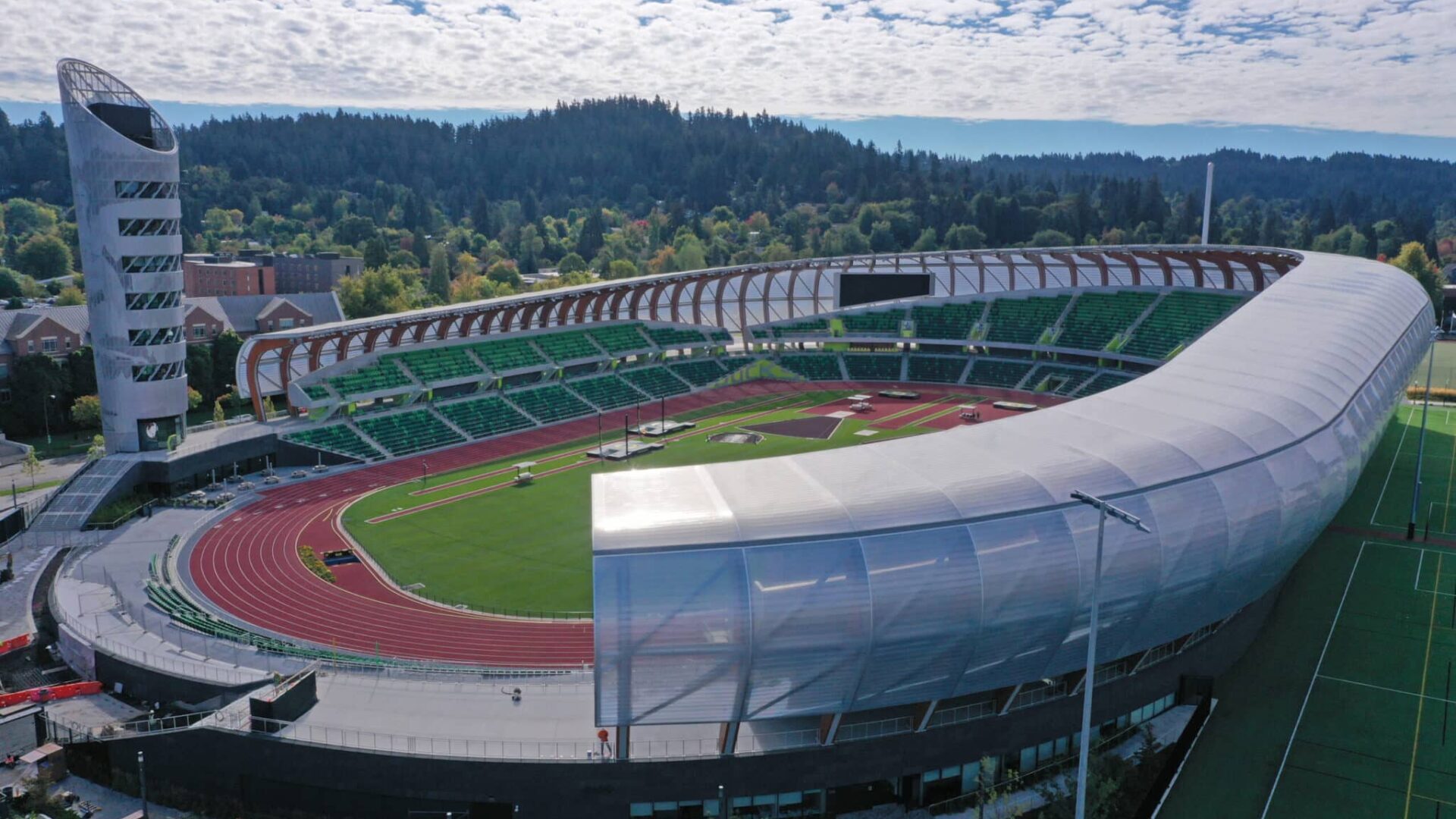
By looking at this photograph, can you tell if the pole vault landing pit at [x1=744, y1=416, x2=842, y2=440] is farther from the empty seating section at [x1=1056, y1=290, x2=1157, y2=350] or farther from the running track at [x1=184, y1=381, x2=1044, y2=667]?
the running track at [x1=184, y1=381, x2=1044, y2=667]

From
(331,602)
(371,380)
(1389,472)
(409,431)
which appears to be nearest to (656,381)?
(409,431)

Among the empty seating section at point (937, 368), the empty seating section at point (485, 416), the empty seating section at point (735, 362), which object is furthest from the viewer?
the empty seating section at point (735, 362)

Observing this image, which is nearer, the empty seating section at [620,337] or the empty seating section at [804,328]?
the empty seating section at [620,337]

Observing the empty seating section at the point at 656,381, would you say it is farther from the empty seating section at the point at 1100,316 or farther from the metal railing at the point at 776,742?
the metal railing at the point at 776,742

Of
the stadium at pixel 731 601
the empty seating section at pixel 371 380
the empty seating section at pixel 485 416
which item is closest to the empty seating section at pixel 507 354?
the empty seating section at pixel 485 416

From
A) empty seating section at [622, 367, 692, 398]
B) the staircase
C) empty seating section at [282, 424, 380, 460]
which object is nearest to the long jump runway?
empty seating section at [282, 424, 380, 460]

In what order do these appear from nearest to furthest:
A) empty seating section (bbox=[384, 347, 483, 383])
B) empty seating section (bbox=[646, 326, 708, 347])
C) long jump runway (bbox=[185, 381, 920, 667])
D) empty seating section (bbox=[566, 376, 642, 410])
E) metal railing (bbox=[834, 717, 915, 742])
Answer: metal railing (bbox=[834, 717, 915, 742]) < long jump runway (bbox=[185, 381, 920, 667]) < empty seating section (bbox=[384, 347, 483, 383]) < empty seating section (bbox=[566, 376, 642, 410]) < empty seating section (bbox=[646, 326, 708, 347])

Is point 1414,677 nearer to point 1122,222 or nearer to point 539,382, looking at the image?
point 539,382
